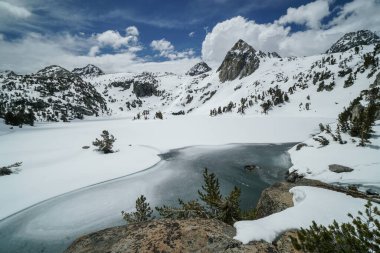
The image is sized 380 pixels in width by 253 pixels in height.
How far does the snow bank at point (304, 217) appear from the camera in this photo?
183 inches

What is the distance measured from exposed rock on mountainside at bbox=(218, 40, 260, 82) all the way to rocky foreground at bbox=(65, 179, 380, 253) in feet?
446

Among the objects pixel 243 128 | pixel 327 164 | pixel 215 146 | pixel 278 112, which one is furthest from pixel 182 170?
pixel 278 112

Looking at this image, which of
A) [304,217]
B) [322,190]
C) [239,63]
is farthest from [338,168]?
[239,63]

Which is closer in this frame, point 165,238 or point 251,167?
point 165,238

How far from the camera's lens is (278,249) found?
4.19 metres

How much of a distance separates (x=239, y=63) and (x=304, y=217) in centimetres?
14790

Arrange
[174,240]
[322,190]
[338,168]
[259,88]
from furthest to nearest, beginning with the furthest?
[259,88], [338,168], [322,190], [174,240]

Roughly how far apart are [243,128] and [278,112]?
79.1 feet

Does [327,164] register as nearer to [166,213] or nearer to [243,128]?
[166,213]

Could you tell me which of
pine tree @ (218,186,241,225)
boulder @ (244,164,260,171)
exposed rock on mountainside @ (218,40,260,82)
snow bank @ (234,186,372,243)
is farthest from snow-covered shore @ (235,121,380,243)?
Result: exposed rock on mountainside @ (218,40,260,82)

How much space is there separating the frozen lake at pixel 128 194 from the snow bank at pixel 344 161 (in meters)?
1.87

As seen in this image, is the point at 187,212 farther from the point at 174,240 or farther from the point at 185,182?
the point at 185,182

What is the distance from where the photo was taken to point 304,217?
5.18 m

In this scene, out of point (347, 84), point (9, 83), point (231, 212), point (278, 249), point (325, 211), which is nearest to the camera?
point (278, 249)
